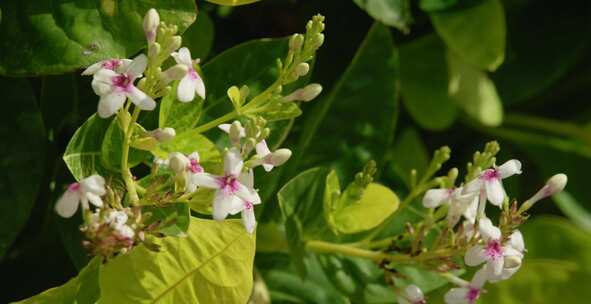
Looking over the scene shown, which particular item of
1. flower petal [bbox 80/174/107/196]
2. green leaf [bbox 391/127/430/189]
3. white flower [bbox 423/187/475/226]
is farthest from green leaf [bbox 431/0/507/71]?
flower petal [bbox 80/174/107/196]

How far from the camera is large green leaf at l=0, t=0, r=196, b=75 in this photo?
2.51 ft

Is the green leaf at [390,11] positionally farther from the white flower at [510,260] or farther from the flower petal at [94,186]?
the flower petal at [94,186]

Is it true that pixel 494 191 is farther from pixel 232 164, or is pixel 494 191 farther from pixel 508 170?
pixel 232 164

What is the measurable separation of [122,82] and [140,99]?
0.05 ft

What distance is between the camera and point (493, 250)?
0.75 m

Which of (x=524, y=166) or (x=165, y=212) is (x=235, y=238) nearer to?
(x=165, y=212)

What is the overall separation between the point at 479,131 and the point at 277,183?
1.39ft

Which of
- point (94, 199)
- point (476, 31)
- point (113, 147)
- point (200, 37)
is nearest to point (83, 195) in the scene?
point (94, 199)

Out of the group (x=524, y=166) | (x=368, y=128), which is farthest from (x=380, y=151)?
(x=524, y=166)

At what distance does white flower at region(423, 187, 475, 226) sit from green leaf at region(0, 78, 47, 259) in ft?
1.03

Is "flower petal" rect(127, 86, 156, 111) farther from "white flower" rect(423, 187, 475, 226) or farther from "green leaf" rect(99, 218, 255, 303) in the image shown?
"white flower" rect(423, 187, 475, 226)

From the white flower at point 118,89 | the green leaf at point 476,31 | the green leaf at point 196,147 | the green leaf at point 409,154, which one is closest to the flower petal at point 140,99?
the white flower at point 118,89

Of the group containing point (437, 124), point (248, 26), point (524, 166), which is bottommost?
point (524, 166)

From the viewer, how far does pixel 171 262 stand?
74 cm
